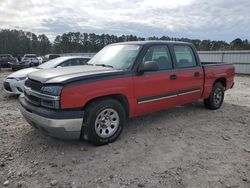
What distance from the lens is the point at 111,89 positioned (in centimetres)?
434

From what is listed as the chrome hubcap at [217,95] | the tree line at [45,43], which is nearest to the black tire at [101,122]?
the chrome hubcap at [217,95]

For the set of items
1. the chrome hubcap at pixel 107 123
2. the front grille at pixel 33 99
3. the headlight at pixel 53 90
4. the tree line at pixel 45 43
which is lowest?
the chrome hubcap at pixel 107 123

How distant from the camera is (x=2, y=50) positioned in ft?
204

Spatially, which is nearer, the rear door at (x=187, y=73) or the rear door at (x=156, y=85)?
the rear door at (x=156, y=85)

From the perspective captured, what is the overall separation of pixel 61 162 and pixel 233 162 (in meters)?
2.65

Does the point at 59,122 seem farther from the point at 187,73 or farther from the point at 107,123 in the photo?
the point at 187,73

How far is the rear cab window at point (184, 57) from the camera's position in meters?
5.74

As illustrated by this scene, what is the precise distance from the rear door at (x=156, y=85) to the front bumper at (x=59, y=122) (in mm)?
1325

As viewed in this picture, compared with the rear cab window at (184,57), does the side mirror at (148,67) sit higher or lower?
lower

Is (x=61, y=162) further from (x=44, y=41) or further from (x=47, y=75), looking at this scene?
(x=44, y=41)

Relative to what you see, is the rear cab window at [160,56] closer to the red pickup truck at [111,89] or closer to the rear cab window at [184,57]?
the red pickup truck at [111,89]

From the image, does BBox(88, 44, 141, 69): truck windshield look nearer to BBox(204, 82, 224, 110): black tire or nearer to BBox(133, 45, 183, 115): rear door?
BBox(133, 45, 183, 115): rear door

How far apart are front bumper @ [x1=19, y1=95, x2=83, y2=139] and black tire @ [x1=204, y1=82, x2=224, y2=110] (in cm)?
417

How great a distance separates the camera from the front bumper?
3.86 meters
